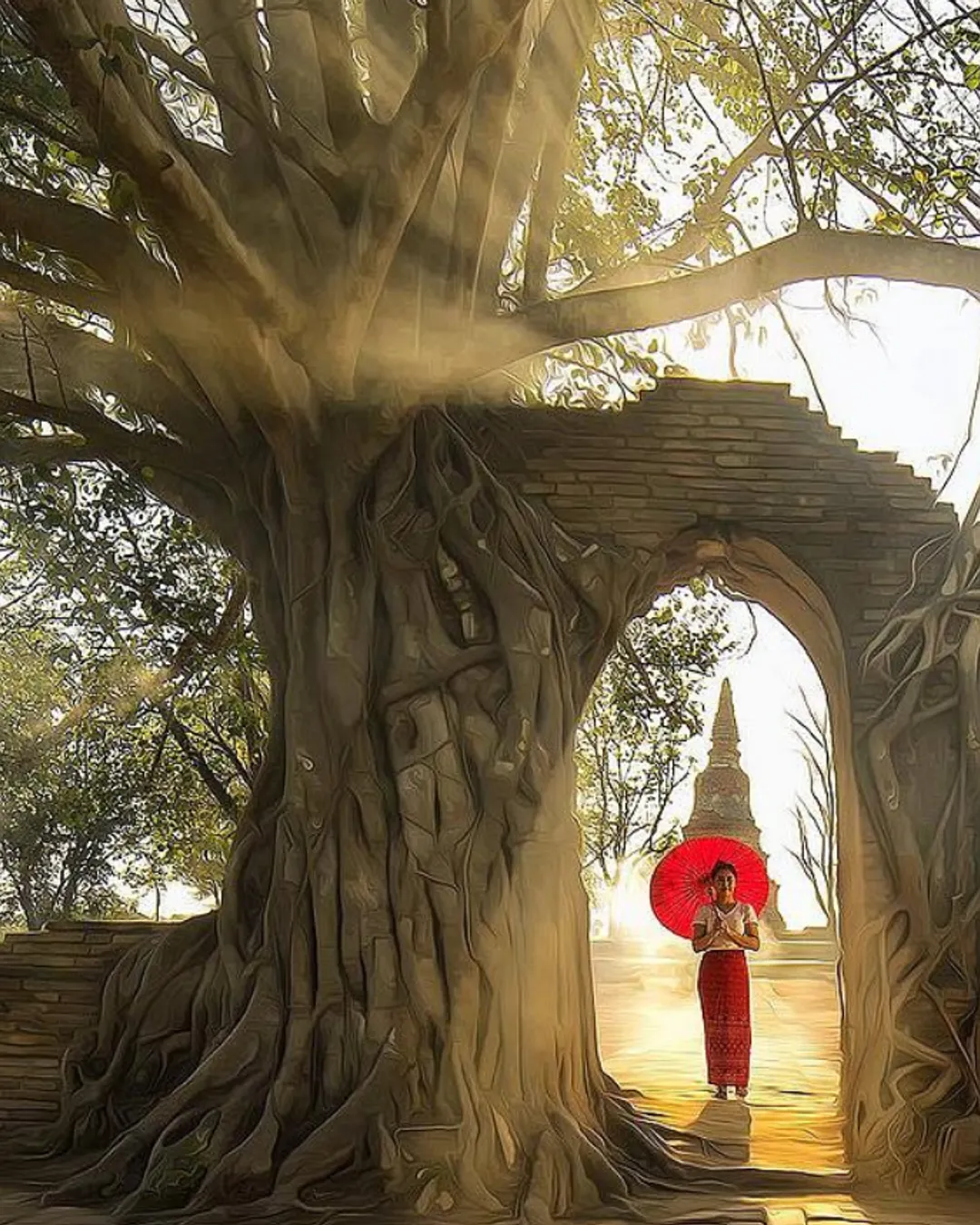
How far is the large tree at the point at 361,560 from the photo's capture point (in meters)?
4.91

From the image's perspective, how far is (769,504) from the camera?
618cm

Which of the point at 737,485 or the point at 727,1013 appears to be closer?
the point at 737,485

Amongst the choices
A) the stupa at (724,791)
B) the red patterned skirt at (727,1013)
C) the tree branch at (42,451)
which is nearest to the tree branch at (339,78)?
the tree branch at (42,451)

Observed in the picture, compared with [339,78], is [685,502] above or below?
below

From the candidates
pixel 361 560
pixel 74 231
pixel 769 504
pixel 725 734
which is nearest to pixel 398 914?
pixel 361 560

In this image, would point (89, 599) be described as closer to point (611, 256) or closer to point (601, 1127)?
point (611, 256)

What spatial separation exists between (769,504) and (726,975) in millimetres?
2296

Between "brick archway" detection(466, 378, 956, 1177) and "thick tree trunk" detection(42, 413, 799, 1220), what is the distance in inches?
11.6

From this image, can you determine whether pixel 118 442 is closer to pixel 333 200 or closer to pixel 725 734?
pixel 333 200

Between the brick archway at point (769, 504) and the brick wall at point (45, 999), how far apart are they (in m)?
2.53

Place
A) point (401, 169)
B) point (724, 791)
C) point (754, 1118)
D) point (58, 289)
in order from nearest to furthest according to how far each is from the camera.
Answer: point (401, 169) → point (58, 289) → point (754, 1118) → point (724, 791)

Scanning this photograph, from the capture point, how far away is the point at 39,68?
18.6 feet

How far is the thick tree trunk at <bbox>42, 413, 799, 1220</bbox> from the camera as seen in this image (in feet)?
16.3

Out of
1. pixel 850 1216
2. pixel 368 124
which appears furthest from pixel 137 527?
pixel 850 1216
